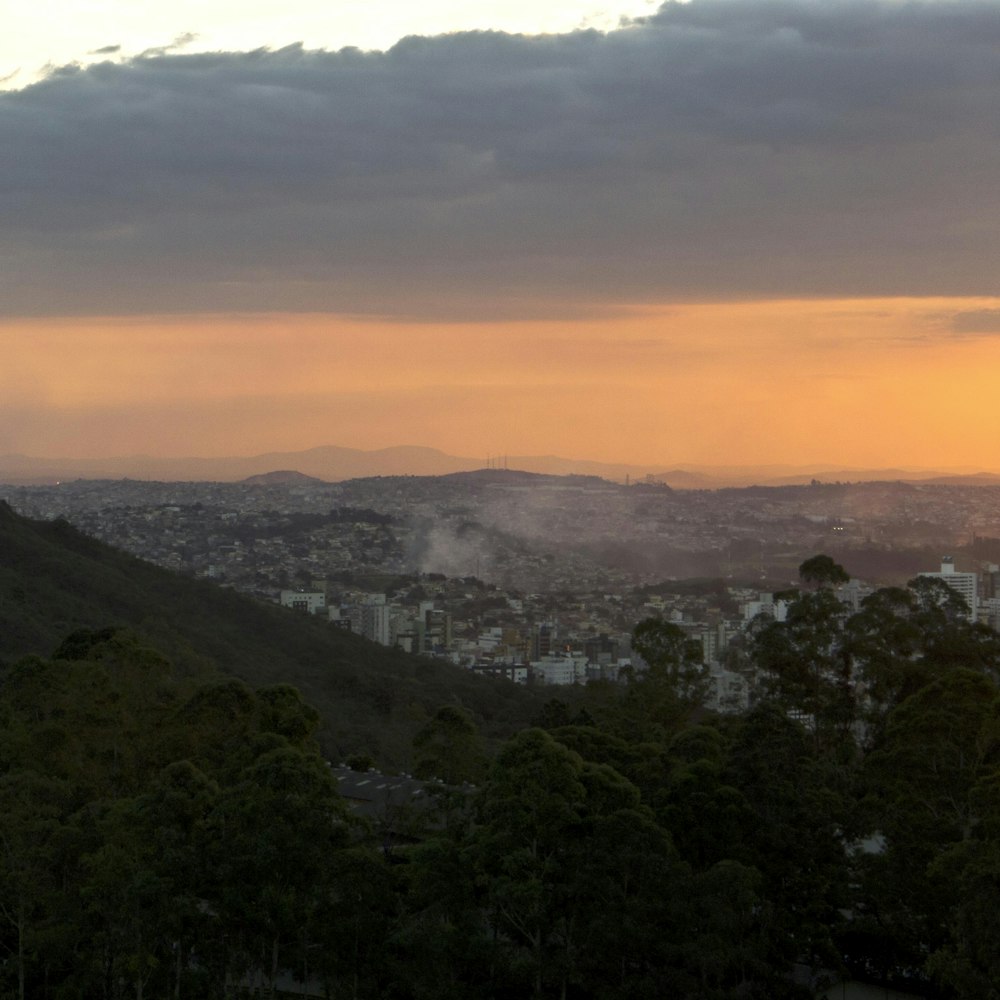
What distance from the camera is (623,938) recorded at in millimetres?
21406

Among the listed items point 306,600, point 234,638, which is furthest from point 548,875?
point 306,600

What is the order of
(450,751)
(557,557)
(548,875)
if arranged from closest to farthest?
(548,875), (450,751), (557,557)

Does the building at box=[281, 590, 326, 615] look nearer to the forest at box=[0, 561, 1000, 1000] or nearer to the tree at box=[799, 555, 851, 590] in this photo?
the tree at box=[799, 555, 851, 590]

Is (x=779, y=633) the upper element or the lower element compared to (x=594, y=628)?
upper

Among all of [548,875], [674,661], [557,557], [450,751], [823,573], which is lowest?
[557,557]

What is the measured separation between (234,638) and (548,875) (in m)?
53.5

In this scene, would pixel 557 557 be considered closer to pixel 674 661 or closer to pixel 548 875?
pixel 674 661

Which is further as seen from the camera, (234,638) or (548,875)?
(234,638)

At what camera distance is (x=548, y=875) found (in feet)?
73.3

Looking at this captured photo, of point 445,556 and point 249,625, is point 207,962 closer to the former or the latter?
point 249,625

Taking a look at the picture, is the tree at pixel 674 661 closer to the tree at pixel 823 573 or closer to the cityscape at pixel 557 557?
the tree at pixel 823 573

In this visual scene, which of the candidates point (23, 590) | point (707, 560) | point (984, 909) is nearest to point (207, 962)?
point (984, 909)

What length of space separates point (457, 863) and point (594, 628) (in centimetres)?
9575

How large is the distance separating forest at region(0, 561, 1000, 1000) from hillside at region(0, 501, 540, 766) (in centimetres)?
2416
